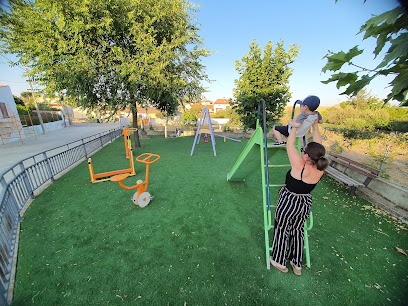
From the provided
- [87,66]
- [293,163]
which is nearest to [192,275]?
[293,163]

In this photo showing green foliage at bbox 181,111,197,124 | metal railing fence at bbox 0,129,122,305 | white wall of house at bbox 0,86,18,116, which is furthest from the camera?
green foliage at bbox 181,111,197,124

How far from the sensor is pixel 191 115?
2352 cm

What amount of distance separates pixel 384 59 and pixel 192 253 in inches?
141

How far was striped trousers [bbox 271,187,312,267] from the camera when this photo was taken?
8.37ft

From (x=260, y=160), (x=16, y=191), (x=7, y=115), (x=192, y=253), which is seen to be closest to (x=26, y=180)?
(x=16, y=191)

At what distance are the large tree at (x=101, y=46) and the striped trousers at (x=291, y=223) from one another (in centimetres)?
877

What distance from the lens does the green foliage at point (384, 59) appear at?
42.6 inches

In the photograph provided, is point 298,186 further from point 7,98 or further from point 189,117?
point 7,98

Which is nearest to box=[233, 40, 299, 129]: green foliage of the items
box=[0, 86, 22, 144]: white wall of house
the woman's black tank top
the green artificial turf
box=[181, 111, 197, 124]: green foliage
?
the green artificial turf

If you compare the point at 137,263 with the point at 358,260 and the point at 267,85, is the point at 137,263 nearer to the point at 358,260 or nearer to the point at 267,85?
the point at 358,260

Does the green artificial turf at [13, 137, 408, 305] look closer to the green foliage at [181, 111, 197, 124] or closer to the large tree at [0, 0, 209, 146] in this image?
the large tree at [0, 0, 209, 146]

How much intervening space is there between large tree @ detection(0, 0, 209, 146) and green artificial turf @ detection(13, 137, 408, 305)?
6347 millimetres

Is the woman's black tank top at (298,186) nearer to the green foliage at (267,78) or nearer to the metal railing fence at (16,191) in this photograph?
the metal railing fence at (16,191)

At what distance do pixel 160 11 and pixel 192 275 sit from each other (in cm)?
1198
